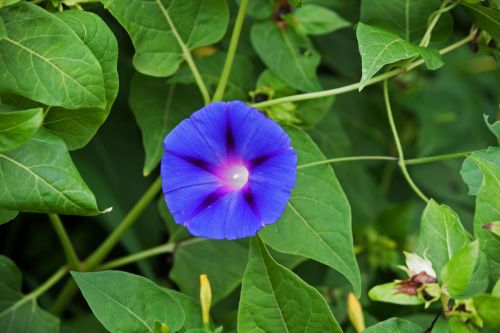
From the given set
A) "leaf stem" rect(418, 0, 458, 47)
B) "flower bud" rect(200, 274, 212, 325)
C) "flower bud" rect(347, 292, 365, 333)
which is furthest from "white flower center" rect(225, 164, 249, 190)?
"leaf stem" rect(418, 0, 458, 47)

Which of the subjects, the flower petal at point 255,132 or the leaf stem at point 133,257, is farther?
the leaf stem at point 133,257

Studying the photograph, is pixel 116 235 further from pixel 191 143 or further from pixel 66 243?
pixel 191 143

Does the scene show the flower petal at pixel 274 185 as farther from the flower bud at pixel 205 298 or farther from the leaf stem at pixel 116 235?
the leaf stem at pixel 116 235

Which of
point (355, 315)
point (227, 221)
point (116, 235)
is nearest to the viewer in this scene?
point (227, 221)

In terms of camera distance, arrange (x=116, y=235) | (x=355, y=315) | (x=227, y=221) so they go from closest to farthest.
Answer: (x=227, y=221) → (x=355, y=315) → (x=116, y=235)

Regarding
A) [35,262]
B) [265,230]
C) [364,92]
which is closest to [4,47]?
[265,230]

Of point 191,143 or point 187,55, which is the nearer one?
point 191,143

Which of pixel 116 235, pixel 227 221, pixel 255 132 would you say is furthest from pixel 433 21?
pixel 116 235

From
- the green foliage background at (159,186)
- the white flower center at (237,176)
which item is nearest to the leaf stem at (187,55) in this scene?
the green foliage background at (159,186)
